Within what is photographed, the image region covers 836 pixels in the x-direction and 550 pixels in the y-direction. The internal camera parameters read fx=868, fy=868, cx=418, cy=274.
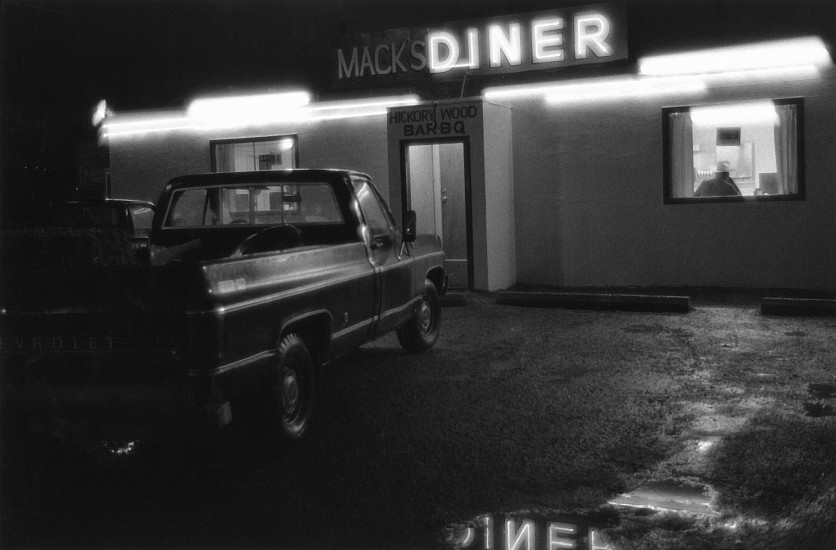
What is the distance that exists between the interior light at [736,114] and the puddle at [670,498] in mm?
9360

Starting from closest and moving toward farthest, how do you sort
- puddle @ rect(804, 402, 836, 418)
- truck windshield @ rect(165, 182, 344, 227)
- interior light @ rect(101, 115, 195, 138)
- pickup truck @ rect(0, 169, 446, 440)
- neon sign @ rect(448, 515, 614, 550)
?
neon sign @ rect(448, 515, 614, 550)
pickup truck @ rect(0, 169, 446, 440)
puddle @ rect(804, 402, 836, 418)
truck windshield @ rect(165, 182, 344, 227)
interior light @ rect(101, 115, 195, 138)

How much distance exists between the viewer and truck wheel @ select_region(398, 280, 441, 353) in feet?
28.6

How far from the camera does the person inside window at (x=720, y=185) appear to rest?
518 inches

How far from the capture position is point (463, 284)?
570 inches

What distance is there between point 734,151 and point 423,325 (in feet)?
22.0

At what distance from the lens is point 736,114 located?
513 inches

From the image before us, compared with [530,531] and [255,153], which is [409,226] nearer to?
[530,531]

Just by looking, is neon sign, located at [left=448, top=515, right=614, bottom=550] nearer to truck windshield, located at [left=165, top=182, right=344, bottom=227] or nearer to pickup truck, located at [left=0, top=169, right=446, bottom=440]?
pickup truck, located at [left=0, top=169, right=446, bottom=440]

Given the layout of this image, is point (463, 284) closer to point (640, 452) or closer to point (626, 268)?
point (626, 268)

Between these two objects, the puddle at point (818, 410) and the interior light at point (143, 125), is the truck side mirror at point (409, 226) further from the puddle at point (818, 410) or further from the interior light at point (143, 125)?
the interior light at point (143, 125)

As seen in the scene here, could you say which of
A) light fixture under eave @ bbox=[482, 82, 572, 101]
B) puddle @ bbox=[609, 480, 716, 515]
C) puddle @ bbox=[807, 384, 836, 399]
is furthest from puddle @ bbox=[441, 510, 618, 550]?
light fixture under eave @ bbox=[482, 82, 572, 101]

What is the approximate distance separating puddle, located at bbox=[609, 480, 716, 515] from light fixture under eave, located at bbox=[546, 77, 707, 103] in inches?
373

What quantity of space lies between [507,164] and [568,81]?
5.38 ft

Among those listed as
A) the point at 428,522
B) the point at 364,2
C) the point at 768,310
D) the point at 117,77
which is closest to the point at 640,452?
the point at 428,522
